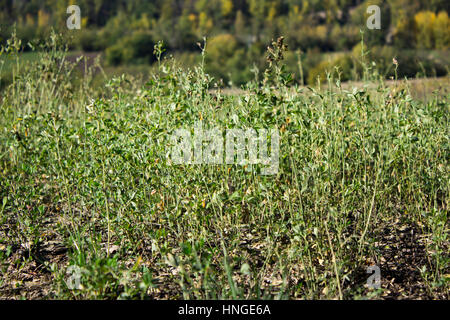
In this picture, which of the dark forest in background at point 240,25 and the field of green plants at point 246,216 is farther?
the dark forest in background at point 240,25

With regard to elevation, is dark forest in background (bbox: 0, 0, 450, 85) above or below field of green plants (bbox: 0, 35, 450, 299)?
above

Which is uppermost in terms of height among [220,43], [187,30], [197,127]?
[187,30]

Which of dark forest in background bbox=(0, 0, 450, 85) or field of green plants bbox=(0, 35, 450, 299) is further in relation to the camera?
dark forest in background bbox=(0, 0, 450, 85)

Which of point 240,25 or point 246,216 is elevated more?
point 240,25

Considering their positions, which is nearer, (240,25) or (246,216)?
(246,216)

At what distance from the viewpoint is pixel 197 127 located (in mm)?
2117

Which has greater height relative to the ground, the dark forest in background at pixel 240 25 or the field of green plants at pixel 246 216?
the dark forest in background at pixel 240 25

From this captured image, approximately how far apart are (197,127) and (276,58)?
638 mm
